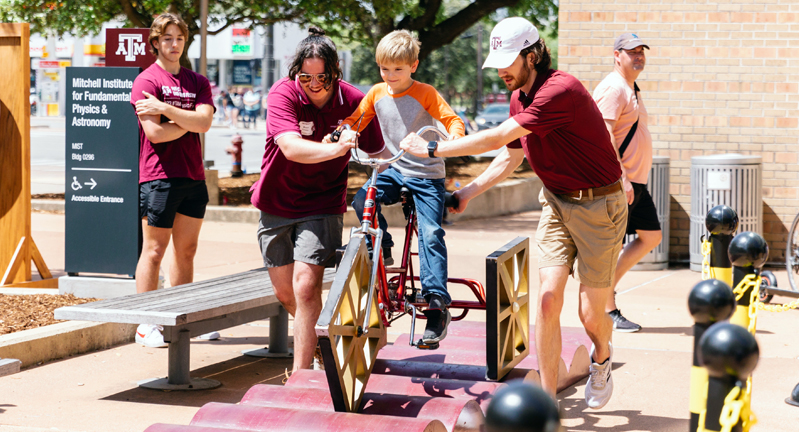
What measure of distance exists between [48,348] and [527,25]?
12.2 ft

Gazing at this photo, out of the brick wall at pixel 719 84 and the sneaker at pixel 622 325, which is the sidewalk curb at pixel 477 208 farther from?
the sneaker at pixel 622 325

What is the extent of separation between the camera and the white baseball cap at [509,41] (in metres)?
4.24

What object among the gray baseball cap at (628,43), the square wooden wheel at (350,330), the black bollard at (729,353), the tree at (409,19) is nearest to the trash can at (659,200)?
the gray baseball cap at (628,43)

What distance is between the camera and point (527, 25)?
432cm

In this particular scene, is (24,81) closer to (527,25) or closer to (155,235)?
(155,235)

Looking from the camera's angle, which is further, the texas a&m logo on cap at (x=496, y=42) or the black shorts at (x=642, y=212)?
the black shorts at (x=642, y=212)

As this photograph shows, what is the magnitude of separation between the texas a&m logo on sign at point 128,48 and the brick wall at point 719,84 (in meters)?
4.73

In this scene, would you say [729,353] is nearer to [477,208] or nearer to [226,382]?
[226,382]

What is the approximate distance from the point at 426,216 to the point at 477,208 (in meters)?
10.1

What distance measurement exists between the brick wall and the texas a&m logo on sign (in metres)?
4.73

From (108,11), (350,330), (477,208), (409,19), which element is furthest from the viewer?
(409,19)

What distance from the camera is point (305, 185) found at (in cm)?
478

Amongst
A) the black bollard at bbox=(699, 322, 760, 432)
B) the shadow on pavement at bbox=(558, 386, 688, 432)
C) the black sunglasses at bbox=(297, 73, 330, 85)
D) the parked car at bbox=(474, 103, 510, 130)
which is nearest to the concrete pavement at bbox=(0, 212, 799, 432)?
the shadow on pavement at bbox=(558, 386, 688, 432)

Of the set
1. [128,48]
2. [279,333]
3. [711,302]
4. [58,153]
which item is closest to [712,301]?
[711,302]
